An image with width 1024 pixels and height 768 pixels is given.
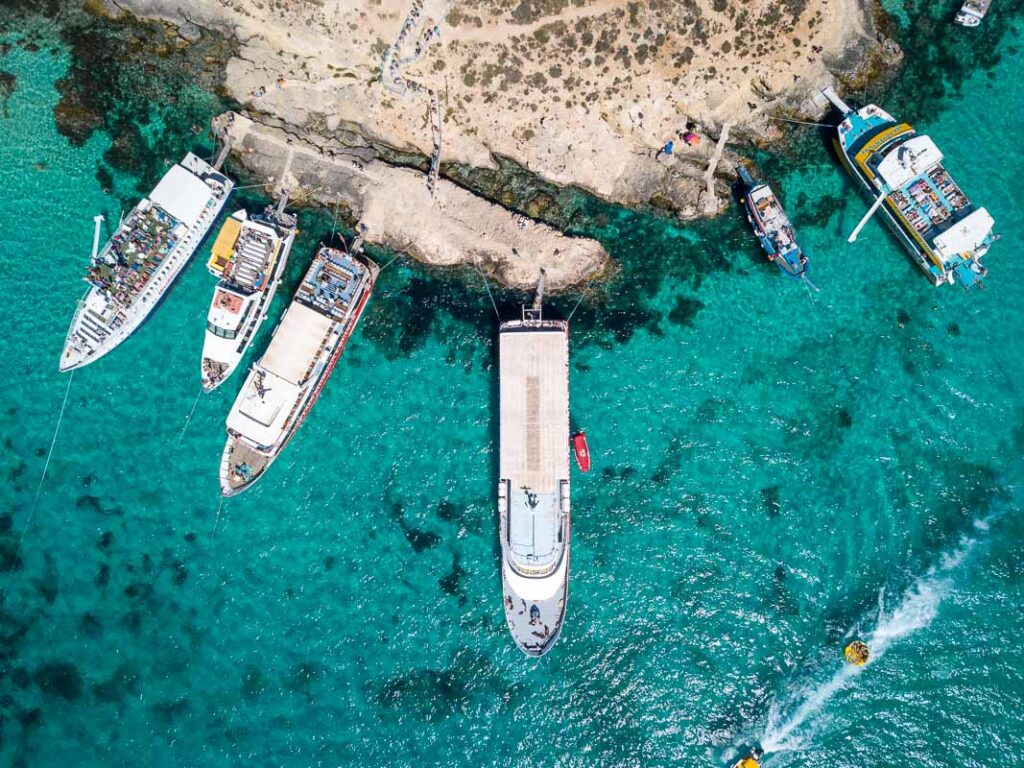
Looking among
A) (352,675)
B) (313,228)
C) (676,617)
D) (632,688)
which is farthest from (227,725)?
(313,228)

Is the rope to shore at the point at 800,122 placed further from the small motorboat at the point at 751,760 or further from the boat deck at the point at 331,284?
the small motorboat at the point at 751,760

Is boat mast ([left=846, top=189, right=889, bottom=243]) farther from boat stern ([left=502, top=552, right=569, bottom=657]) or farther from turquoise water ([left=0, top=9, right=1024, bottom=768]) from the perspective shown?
boat stern ([left=502, top=552, right=569, bottom=657])

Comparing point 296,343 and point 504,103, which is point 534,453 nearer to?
point 296,343

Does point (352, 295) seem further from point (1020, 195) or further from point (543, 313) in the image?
point (1020, 195)

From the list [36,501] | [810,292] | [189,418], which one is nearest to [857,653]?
[810,292]

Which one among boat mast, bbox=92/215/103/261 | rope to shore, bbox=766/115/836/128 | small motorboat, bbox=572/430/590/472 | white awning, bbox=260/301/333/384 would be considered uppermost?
rope to shore, bbox=766/115/836/128

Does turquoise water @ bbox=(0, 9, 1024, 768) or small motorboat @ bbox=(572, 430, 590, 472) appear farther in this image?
turquoise water @ bbox=(0, 9, 1024, 768)

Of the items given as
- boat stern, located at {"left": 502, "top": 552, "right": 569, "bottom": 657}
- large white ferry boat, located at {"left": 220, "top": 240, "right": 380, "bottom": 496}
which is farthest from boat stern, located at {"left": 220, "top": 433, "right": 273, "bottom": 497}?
boat stern, located at {"left": 502, "top": 552, "right": 569, "bottom": 657}
